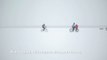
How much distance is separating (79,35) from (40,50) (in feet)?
2.03

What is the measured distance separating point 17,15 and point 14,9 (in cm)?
10

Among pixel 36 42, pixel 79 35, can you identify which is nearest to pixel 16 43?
pixel 36 42

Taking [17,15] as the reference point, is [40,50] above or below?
below

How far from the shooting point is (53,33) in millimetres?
1464

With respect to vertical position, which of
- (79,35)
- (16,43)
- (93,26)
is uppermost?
(93,26)

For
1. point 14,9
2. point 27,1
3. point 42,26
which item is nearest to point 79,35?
point 42,26

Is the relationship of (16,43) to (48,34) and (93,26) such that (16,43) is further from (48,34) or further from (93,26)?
(93,26)

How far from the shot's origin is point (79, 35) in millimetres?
1455

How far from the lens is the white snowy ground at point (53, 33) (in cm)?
144

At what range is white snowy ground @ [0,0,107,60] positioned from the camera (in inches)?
56.8

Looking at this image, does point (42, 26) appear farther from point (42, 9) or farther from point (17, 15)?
point (17, 15)

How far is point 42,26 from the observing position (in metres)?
1.46

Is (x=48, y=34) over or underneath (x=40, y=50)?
over

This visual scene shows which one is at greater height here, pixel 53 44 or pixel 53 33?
pixel 53 33
